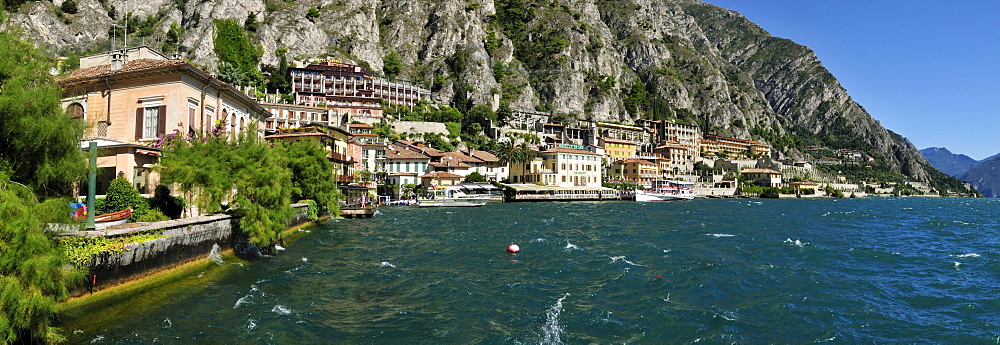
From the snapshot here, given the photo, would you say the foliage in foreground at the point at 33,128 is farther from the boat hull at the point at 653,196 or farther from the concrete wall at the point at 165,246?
the boat hull at the point at 653,196

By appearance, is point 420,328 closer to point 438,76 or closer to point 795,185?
point 438,76

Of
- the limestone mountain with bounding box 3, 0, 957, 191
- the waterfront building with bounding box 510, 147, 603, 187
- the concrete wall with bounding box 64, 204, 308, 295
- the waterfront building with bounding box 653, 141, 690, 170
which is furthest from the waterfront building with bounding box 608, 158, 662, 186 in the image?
the concrete wall with bounding box 64, 204, 308, 295

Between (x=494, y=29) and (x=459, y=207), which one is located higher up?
(x=494, y=29)

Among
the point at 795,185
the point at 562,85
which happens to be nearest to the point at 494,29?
the point at 562,85

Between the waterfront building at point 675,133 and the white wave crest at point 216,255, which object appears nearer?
the white wave crest at point 216,255

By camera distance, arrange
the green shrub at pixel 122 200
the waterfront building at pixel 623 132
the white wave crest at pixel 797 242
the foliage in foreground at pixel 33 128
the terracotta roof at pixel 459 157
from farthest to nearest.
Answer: the waterfront building at pixel 623 132 → the terracotta roof at pixel 459 157 → the white wave crest at pixel 797 242 → the green shrub at pixel 122 200 → the foliage in foreground at pixel 33 128

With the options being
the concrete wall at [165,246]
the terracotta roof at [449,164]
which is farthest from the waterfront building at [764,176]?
the concrete wall at [165,246]
